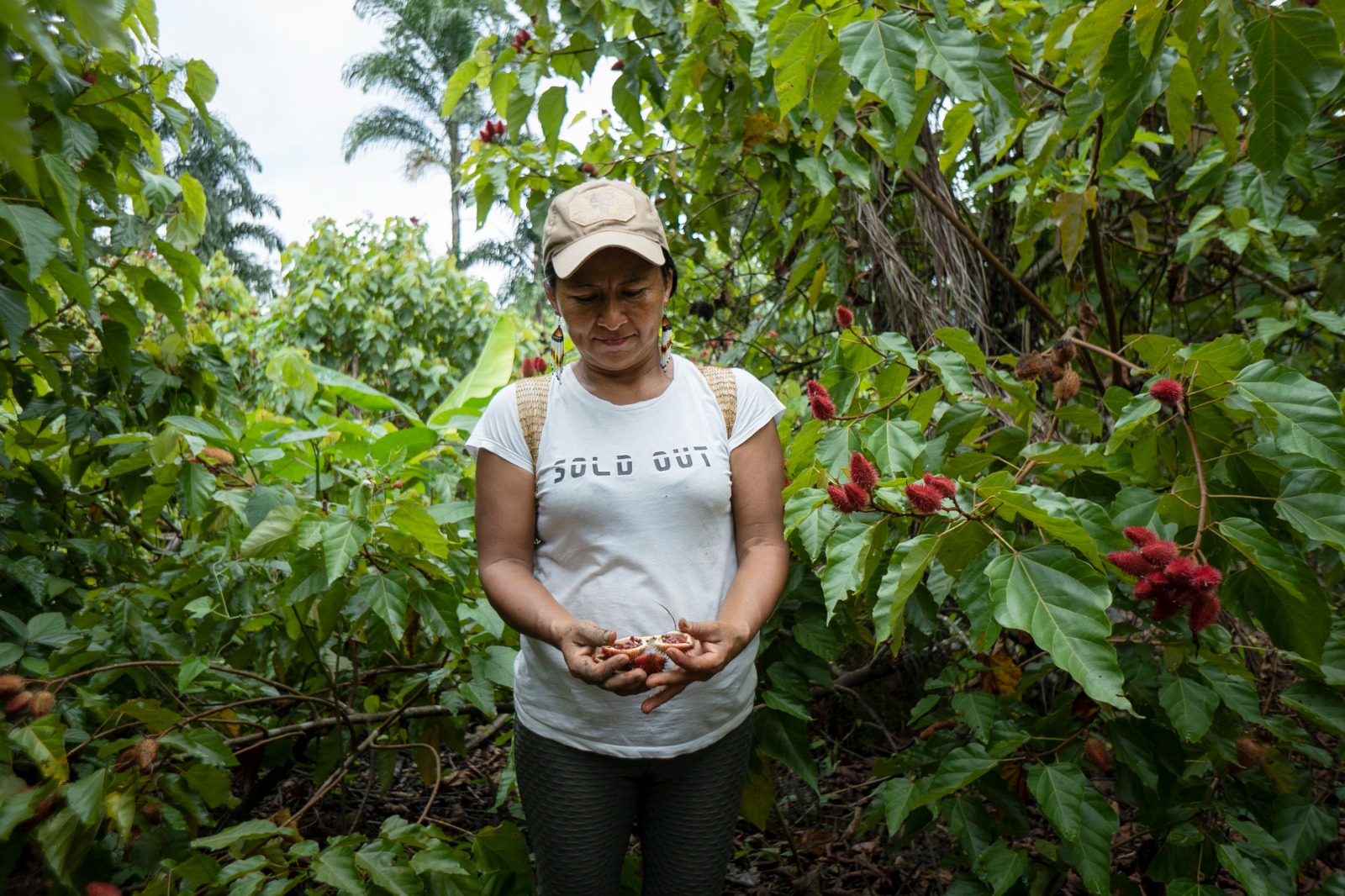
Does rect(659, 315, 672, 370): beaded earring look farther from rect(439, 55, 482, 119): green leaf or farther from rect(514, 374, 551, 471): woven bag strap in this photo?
rect(439, 55, 482, 119): green leaf

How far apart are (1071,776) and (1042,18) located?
203cm

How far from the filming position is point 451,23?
2455cm

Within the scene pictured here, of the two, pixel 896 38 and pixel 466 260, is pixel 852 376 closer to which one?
pixel 896 38

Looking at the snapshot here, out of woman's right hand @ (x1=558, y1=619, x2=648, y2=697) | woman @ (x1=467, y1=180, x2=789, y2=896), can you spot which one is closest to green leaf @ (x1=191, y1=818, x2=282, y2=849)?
woman @ (x1=467, y1=180, x2=789, y2=896)

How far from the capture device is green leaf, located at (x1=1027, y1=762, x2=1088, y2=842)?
5.64ft

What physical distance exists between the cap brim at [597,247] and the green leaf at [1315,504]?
1081mm

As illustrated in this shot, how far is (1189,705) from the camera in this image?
172 cm

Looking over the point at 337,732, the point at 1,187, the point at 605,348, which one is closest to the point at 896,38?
the point at 605,348

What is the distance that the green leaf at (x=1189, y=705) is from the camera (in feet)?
5.57

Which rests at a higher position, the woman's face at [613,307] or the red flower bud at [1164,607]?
the woman's face at [613,307]

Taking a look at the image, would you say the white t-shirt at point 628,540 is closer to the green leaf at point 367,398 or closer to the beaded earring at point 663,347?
the beaded earring at point 663,347

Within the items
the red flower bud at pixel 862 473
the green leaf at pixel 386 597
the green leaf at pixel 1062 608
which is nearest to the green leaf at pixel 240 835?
the green leaf at pixel 386 597

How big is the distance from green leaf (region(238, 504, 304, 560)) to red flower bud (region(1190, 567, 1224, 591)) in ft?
5.32

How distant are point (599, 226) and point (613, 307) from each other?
14 centimetres
